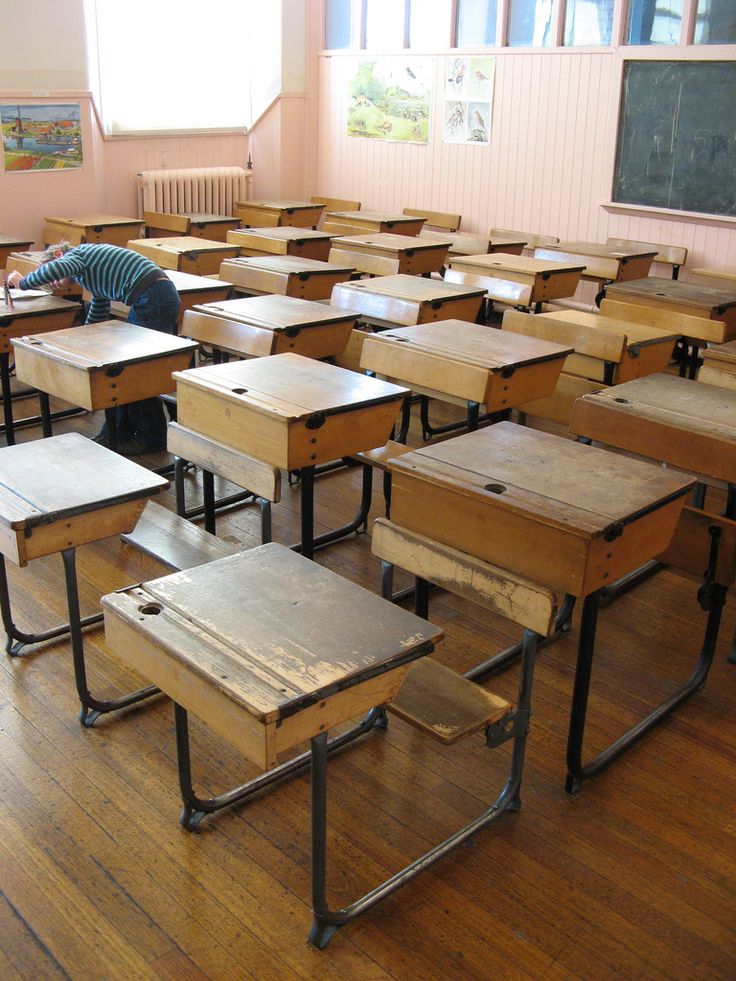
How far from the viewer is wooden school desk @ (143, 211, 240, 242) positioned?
7352mm

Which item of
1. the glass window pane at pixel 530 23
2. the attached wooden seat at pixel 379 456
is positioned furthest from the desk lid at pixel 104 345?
the glass window pane at pixel 530 23

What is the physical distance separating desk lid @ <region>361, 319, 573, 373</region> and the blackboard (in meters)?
3.39

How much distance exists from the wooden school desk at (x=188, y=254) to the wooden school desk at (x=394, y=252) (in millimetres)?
713

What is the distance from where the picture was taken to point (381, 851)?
229 cm

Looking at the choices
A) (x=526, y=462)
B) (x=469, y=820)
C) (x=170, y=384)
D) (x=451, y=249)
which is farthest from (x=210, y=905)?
(x=451, y=249)

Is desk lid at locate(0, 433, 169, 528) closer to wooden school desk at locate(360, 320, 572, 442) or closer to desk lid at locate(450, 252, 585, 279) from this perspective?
wooden school desk at locate(360, 320, 572, 442)

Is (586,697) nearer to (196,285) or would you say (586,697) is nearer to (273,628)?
(273,628)

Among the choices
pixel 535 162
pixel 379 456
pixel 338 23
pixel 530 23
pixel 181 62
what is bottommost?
pixel 379 456

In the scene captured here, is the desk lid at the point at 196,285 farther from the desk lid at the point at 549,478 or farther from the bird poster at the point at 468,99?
the bird poster at the point at 468,99

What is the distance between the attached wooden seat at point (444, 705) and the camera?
2.14 metres

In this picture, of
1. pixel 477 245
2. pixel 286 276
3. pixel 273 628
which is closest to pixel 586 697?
pixel 273 628

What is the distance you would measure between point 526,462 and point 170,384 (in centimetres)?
175

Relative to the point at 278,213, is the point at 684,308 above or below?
below

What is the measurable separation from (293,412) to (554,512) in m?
0.96
